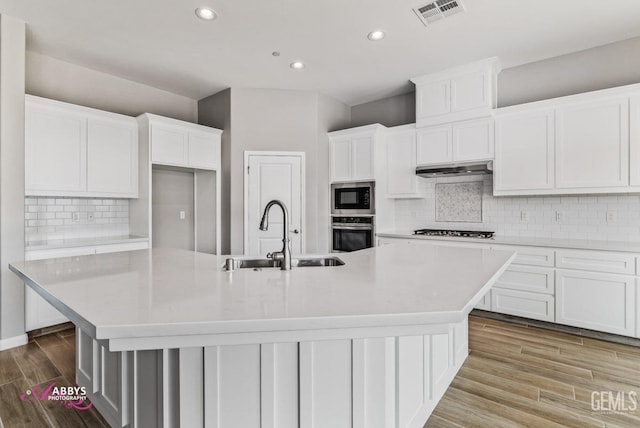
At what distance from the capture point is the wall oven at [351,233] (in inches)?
170

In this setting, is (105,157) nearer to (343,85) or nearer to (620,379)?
(343,85)

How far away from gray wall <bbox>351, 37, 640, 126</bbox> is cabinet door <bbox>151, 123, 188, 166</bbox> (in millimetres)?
3928

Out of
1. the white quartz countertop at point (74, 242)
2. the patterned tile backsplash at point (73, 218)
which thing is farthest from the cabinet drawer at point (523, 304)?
the patterned tile backsplash at point (73, 218)

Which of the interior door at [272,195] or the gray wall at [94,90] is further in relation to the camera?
the interior door at [272,195]

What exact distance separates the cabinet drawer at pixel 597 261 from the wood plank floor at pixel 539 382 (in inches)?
25.5

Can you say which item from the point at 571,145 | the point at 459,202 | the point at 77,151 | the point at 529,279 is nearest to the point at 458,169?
the point at 459,202

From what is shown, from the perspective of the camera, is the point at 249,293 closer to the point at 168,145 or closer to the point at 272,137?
the point at 168,145

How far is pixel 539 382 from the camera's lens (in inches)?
86.5

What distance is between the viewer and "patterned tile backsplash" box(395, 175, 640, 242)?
3168 millimetres

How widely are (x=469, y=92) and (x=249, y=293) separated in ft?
11.8

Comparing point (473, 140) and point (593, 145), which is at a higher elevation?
point (473, 140)

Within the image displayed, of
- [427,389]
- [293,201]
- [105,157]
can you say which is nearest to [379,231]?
[293,201]

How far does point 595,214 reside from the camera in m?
3.30

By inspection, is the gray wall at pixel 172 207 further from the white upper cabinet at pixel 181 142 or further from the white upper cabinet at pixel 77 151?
the white upper cabinet at pixel 77 151
